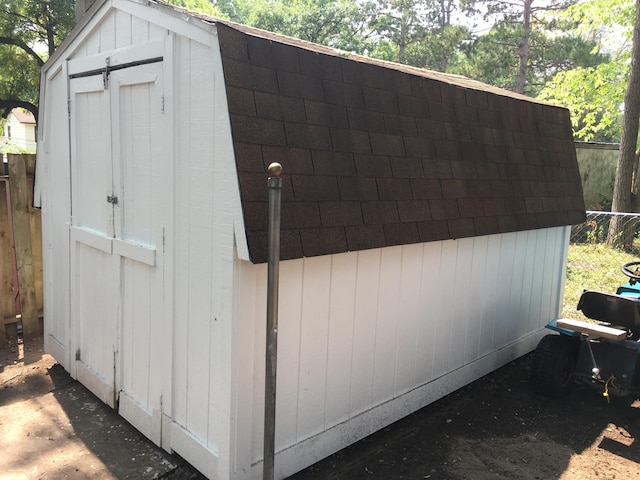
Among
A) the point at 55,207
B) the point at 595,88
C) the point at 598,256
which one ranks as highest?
the point at 595,88

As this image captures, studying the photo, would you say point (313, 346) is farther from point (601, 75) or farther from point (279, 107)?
point (601, 75)

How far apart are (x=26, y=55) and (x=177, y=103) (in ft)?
49.3

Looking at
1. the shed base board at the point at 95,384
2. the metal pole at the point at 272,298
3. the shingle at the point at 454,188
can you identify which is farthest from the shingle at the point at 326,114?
the shed base board at the point at 95,384

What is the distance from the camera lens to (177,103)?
2.72 meters

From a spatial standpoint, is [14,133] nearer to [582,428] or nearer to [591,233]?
[591,233]

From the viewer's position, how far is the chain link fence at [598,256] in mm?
7297

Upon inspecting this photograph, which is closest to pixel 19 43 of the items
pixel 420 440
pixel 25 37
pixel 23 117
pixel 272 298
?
pixel 25 37

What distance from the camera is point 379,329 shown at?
3338 mm

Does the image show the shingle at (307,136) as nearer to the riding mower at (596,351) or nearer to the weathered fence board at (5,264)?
the riding mower at (596,351)

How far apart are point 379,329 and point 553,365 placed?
1.66 meters

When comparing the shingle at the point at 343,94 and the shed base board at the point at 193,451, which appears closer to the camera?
the shed base board at the point at 193,451

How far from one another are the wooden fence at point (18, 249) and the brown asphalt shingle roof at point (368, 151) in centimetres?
296

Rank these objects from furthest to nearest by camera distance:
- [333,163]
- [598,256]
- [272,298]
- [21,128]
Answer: [21,128], [598,256], [333,163], [272,298]

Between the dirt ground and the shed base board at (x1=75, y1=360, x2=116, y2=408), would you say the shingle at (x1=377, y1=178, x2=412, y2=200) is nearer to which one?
the dirt ground
